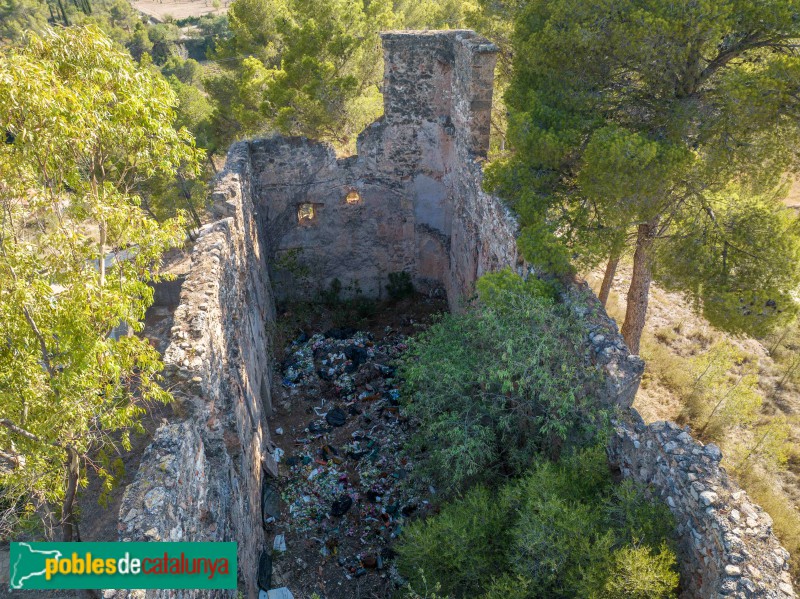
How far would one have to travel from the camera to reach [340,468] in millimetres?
9047

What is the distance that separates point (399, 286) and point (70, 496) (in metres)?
9.09

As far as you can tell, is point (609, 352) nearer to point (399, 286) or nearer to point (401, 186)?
point (401, 186)

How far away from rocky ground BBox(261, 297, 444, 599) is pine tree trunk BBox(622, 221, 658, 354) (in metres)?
4.03

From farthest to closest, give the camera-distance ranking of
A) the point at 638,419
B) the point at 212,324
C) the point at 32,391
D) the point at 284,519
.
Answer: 1. the point at 284,519
2. the point at 212,324
3. the point at 638,419
4. the point at 32,391

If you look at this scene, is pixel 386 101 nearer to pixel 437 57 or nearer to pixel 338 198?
pixel 437 57

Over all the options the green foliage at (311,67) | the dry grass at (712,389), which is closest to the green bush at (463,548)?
the dry grass at (712,389)

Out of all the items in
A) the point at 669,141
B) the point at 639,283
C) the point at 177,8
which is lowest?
the point at 639,283

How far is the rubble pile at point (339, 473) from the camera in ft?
24.5

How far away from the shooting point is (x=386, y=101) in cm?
1165

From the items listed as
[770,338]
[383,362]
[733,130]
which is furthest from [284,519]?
[770,338]

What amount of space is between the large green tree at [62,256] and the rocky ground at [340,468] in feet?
10.9

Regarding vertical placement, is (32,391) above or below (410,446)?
above

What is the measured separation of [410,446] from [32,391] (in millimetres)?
4431

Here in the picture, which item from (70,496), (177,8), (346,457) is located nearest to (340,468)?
(346,457)
